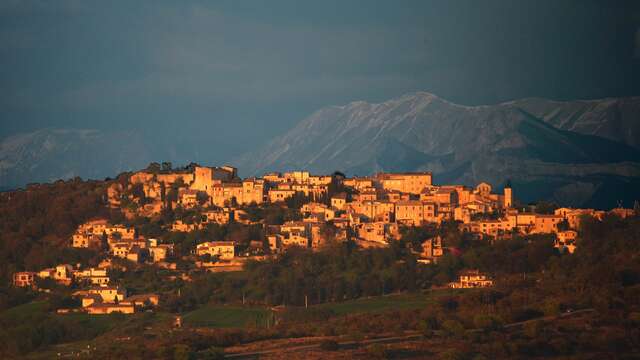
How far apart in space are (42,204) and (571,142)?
106ft

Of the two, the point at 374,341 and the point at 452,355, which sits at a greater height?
the point at 374,341

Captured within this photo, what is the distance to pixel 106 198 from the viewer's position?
62.3 metres

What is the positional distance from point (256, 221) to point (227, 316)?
38.8ft

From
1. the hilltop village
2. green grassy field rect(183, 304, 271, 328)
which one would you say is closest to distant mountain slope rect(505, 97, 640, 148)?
the hilltop village

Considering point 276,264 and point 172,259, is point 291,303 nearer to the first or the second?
point 276,264

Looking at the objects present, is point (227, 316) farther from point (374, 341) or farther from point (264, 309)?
point (374, 341)

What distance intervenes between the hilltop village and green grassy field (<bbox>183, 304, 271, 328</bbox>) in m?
2.03

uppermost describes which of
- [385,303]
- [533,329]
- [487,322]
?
[385,303]

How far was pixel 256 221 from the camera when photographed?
192 ft

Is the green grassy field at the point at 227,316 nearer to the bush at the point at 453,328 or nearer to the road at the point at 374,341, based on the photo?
the road at the point at 374,341

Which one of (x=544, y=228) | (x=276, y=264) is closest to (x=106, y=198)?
(x=276, y=264)

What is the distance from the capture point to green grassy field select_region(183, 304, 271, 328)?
45656 millimetres

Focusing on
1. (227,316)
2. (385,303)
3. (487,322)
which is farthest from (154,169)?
(487,322)

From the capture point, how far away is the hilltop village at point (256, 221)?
5294 cm
